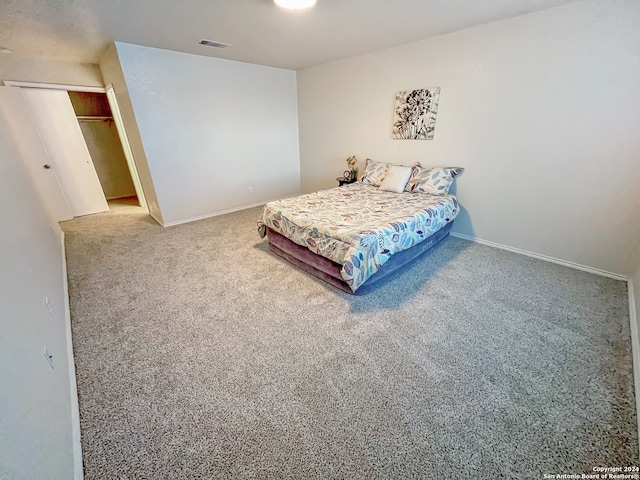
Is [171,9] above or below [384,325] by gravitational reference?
above

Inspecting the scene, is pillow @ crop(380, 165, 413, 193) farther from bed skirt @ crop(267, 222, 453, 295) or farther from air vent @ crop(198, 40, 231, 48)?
air vent @ crop(198, 40, 231, 48)

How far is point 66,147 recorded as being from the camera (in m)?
4.20

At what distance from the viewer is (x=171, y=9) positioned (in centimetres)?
221

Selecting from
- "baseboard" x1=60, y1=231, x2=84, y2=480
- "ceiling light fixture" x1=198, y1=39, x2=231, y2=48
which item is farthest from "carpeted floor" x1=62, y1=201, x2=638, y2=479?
"ceiling light fixture" x1=198, y1=39, x2=231, y2=48

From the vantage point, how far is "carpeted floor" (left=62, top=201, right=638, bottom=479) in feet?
3.92

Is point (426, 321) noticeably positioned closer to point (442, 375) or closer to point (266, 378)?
point (442, 375)

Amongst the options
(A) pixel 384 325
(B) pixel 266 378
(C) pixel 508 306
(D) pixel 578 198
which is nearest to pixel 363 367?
(A) pixel 384 325

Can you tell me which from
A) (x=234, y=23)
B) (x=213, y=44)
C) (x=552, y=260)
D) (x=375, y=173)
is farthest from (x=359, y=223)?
(x=213, y=44)

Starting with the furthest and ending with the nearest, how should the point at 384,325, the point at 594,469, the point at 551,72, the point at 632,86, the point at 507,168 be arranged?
the point at 507,168, the point at 551,72, the point at 632,86, the point at 384,325, the point at 594,469

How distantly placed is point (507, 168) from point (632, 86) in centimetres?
100

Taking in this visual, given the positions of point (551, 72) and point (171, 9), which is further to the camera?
point (551, 72)

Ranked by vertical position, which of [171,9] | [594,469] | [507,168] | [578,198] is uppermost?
[171,9]

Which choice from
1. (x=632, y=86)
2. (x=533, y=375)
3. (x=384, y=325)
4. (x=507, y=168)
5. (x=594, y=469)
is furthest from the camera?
(x=507, y=168)

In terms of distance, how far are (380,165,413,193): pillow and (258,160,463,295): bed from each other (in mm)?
13
